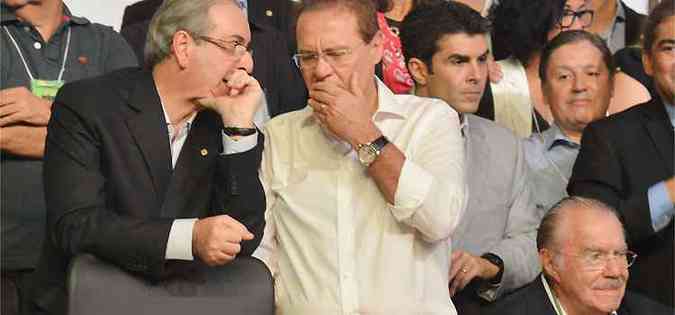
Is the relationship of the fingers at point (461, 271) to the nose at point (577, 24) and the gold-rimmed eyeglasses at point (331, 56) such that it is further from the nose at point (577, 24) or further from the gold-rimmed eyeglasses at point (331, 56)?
the nose at point (577, 24)

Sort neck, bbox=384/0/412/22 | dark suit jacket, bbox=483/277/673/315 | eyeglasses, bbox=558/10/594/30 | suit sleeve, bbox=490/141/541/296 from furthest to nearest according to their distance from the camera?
eyeglasses, bbox=558/10/594/30 < neck, bbox=384/0/412/22 < suit sleeve, bbox=490/141/541/296 < dark suit jacket, bbox=483/277/673/315

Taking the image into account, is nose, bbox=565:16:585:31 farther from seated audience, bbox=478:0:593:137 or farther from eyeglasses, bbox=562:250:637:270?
eyeglasses, bbox=562:250:637:270

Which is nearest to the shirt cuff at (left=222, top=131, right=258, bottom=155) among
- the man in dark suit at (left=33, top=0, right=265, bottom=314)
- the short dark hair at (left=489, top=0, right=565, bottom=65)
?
the man in dark suit at (left=33, top=0, right=265, bottom=314)

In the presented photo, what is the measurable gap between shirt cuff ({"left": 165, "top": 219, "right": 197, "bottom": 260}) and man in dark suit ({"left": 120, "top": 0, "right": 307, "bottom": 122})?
1048 millimetres

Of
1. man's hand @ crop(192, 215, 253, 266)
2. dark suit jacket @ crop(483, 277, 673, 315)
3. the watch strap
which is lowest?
dark suit jacket @ crop(483, 277, 673, 315)

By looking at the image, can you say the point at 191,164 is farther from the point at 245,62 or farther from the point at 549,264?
the point at 549,264

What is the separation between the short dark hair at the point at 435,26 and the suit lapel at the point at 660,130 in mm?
642

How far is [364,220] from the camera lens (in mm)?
3389

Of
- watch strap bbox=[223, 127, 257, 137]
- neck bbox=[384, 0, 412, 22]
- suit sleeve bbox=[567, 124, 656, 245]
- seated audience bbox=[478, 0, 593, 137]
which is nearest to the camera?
watch strap bbox=[223, 127, 257, 137]

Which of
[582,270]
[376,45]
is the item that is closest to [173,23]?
[376,45]

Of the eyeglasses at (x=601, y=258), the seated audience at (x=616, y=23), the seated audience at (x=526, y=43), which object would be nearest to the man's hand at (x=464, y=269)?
the eyeglasses at (x=601, y=258)

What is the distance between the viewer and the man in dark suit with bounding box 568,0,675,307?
3.88m

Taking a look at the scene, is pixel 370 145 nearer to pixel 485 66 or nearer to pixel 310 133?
pixel 310 133

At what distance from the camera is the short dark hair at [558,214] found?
3.84 m
